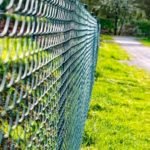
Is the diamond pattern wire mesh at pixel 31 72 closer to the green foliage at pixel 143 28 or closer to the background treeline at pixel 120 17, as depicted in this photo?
the background treeline at pixel 120 17

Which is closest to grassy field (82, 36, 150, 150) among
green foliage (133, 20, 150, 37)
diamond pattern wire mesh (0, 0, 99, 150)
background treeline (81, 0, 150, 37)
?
diamond pattern wire mesh (0, 0, 99, 150)

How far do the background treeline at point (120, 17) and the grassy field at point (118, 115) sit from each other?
123 ft

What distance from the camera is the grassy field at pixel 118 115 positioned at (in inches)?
257

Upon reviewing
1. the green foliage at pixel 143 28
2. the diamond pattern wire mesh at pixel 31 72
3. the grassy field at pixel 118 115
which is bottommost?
the green foliage at pixel 143 28

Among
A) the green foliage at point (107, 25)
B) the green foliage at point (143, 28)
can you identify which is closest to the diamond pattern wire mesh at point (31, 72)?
the green foliage at point (107, 25)

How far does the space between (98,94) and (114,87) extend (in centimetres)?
148

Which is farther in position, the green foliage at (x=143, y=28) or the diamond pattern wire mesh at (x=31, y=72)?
the green foliage at (x=143, y=28)

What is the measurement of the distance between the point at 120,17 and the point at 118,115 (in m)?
43.5

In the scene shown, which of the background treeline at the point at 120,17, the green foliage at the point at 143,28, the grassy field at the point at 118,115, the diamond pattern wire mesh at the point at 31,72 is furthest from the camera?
the green foliage at the point at 143,28

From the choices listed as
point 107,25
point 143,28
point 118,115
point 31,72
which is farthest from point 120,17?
point 31,72

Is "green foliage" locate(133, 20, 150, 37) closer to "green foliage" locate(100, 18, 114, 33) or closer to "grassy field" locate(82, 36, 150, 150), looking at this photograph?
"green foliage" locate(100, 18, 114, 33)

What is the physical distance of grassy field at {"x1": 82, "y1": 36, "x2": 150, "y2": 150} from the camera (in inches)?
257

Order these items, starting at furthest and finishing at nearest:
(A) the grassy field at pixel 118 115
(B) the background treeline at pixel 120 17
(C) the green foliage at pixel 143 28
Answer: (C) the green foliage at pixel 143 28 → (B) the background treeline at pixel 120 17 → (A) the grassy field at pixel 118 115

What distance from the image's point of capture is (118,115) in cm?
835
